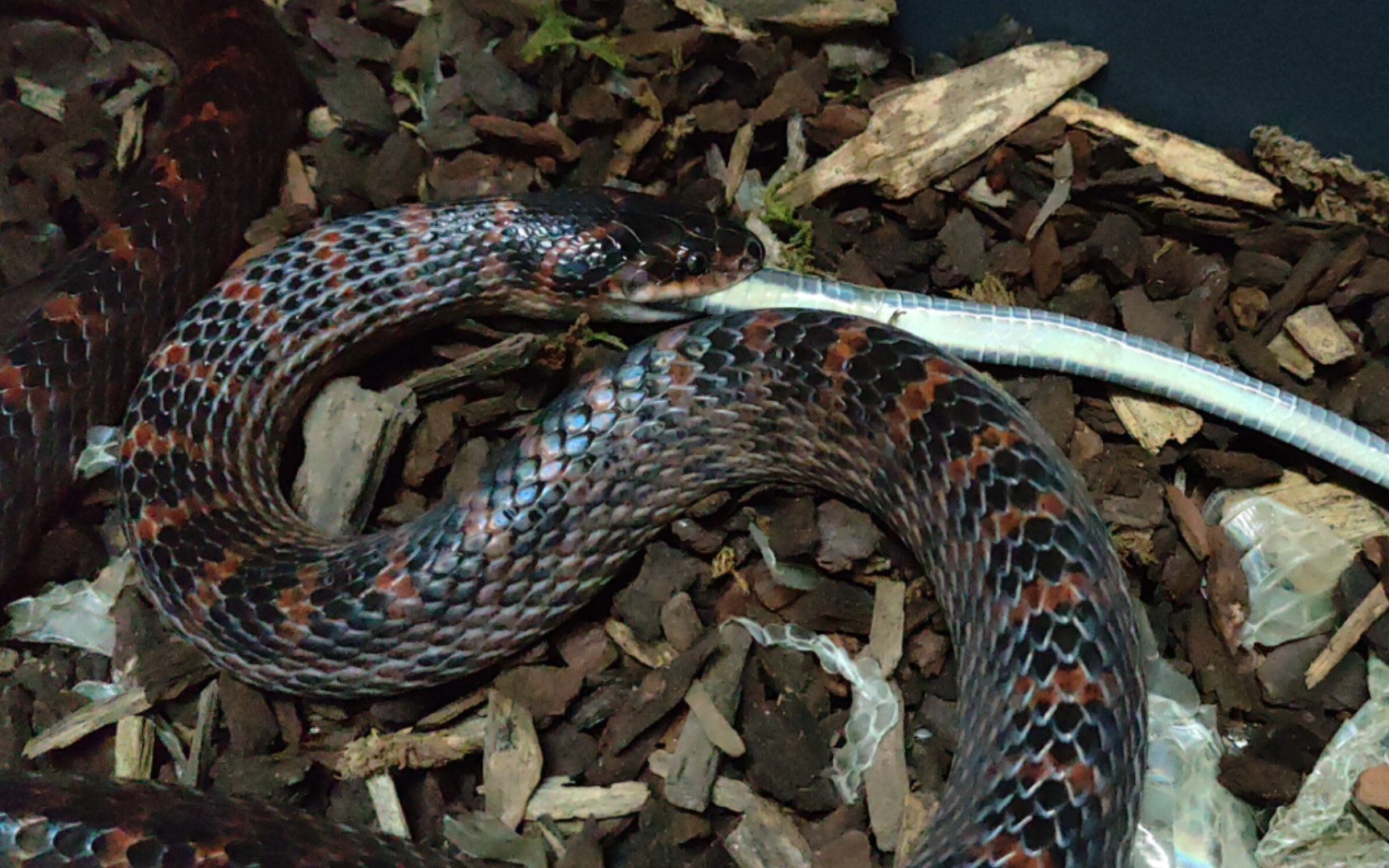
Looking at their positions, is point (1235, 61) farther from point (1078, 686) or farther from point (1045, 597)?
point (1078, 686)

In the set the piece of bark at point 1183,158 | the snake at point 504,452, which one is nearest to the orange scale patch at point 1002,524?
the snake at point 504,452

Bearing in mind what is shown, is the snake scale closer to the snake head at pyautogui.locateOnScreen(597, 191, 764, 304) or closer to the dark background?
the snake head at pyautogui.locateOnScreen(597, 191, 764, 304)

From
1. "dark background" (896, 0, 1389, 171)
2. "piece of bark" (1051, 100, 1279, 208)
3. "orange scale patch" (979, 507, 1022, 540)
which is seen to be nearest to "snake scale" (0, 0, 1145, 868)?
"orange scale patch" (979, 507, 1022, 540)

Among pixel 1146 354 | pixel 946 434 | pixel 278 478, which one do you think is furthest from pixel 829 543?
pixel 278 478

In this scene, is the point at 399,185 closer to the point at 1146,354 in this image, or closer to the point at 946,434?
the point at 946,434

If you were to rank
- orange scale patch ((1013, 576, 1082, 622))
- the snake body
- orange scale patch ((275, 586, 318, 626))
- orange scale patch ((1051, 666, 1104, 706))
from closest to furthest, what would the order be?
orange scale patch ((1051, 666, 1104, 706)) → orange scale patch ((1013, 576, 1082, 622)) → orange scale patch ((275, 586, 318, 626)) → the snake body

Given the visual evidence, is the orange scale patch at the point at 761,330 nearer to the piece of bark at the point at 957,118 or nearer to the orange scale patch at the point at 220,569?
the piece of bark at the point at 957,118
